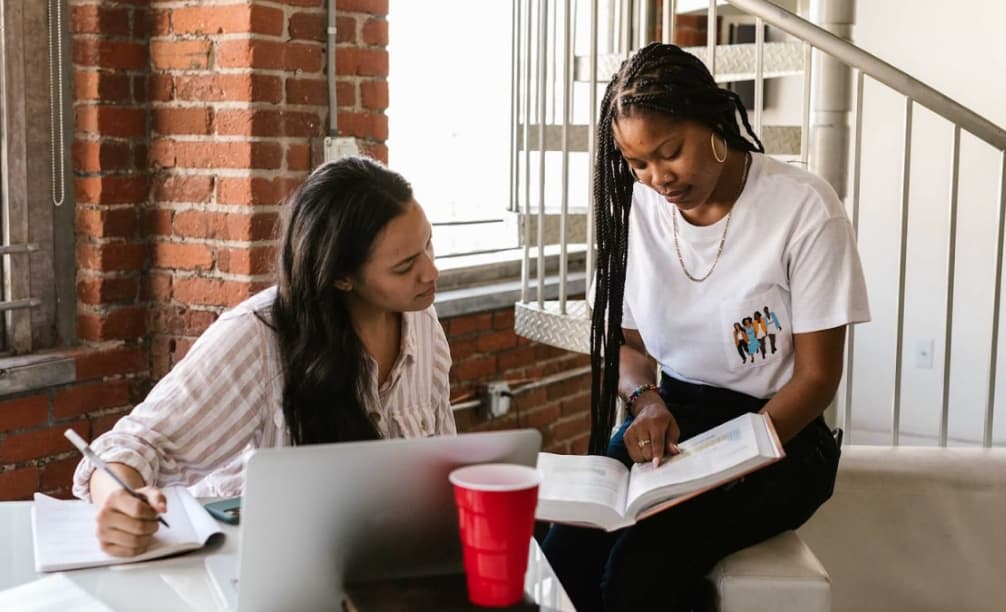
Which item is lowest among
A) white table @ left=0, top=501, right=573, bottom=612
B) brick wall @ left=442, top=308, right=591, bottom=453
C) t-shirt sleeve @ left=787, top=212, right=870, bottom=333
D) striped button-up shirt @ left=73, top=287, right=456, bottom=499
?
brick wall @ left=442, top=308, right=591, bottom=453

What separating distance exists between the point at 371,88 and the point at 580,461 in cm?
137

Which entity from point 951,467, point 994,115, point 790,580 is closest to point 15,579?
point 790,580

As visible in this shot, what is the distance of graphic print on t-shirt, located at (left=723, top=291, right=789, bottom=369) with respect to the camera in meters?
1.76

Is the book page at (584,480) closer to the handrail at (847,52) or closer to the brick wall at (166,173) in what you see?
the brick wall at (166,173)

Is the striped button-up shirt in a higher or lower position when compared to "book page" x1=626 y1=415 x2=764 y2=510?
higher

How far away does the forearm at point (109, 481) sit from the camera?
1262mm

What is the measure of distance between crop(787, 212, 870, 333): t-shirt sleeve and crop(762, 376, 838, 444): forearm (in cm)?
8

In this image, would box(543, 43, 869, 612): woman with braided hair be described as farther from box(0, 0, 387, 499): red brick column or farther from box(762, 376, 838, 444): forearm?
box(0, 0, 387, 499): red brick column

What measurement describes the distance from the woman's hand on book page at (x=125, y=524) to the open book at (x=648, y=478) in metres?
0.46

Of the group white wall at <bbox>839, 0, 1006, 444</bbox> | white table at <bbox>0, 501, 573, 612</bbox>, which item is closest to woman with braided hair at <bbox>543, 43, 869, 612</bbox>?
white table at <bbox>0, 501, 573, 612</bbox>

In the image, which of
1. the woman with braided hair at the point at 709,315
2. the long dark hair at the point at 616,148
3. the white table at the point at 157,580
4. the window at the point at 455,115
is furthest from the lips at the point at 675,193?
the window at the point at 455,115

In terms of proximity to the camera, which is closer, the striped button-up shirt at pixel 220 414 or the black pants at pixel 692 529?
the striped button-up shirt at pixel 220 414

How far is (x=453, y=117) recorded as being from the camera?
3607mm

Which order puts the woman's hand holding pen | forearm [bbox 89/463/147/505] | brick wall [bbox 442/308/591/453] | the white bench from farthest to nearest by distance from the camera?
brick wall [bbox 442/308/591/453]
the woman's hand holding pen
the white bench
forearm [bbox 89/463/147/505]
